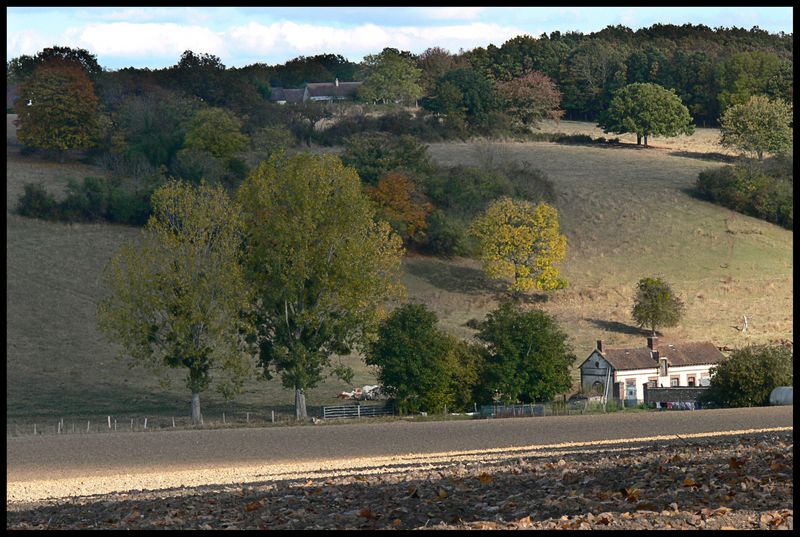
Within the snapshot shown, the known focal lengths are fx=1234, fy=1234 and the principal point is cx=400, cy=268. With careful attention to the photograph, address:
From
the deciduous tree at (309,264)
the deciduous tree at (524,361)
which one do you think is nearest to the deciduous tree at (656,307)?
the deciduous tree at (524,361)

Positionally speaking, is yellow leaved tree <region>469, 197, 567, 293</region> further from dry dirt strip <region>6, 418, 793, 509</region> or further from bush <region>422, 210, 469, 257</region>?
dry dirt strip <region>6, 418, 793, 509</region>

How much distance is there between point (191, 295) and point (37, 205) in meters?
43.2

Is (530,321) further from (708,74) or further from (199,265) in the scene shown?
(708,74)

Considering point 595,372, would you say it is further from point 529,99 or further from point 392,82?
point 392,82

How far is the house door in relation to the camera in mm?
58881

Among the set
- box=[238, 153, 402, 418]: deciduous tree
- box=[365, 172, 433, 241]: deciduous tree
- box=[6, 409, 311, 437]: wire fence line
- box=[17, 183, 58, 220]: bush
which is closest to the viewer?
box=[6, 409, 311, 437]: wire fence line

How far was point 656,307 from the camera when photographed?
7081 cm

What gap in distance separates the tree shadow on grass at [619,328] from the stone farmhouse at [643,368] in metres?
6.36

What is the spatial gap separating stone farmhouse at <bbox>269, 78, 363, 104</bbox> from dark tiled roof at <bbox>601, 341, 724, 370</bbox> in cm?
8140

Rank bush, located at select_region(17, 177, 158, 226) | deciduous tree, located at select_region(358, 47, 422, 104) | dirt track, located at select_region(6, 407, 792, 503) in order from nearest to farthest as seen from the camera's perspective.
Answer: dirt track, located at select_region(6, 407, 792, 503) < bush, located at select_region(17, 177, 158, 226) < deciduous tree, located at select_region(358, 47, 422, 104)

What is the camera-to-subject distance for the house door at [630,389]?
58881 mm

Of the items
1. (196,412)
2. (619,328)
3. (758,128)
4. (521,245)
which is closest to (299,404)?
(196,412)

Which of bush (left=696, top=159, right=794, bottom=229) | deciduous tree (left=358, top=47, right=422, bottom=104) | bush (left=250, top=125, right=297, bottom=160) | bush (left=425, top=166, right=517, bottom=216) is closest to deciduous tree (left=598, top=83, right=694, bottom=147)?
bush (left=696, top=159, right=794, bottom=229)

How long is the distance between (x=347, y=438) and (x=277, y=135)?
70.1m
